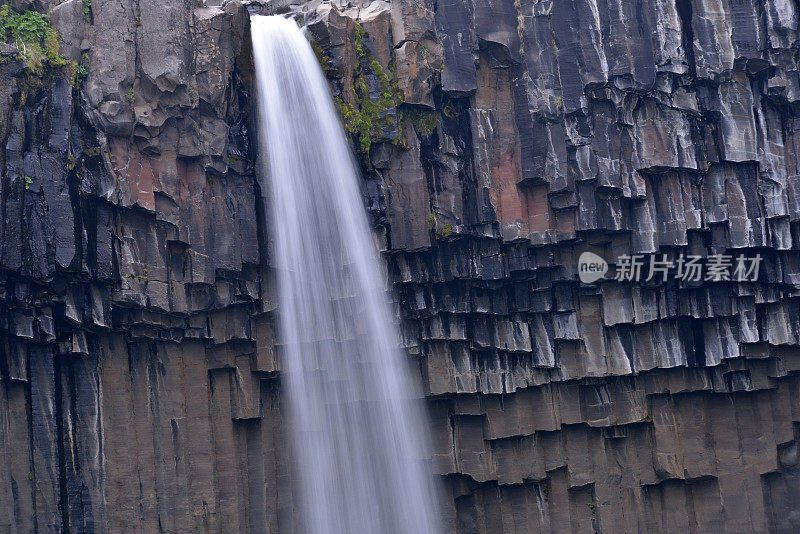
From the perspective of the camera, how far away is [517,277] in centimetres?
1800

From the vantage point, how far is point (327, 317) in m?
17.0

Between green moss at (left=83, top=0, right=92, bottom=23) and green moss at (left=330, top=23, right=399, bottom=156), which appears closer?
green moss at (left=83, top=0, right=92, bottom=23)

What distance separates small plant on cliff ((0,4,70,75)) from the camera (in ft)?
48.0

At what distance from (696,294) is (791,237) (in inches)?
92.0

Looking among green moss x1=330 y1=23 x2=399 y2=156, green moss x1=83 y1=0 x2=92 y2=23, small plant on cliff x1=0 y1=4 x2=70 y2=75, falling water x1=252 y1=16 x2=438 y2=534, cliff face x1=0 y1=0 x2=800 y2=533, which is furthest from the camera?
green moss x1=330 y1=23 x2=399 y2=156

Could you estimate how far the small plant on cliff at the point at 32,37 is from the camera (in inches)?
576
